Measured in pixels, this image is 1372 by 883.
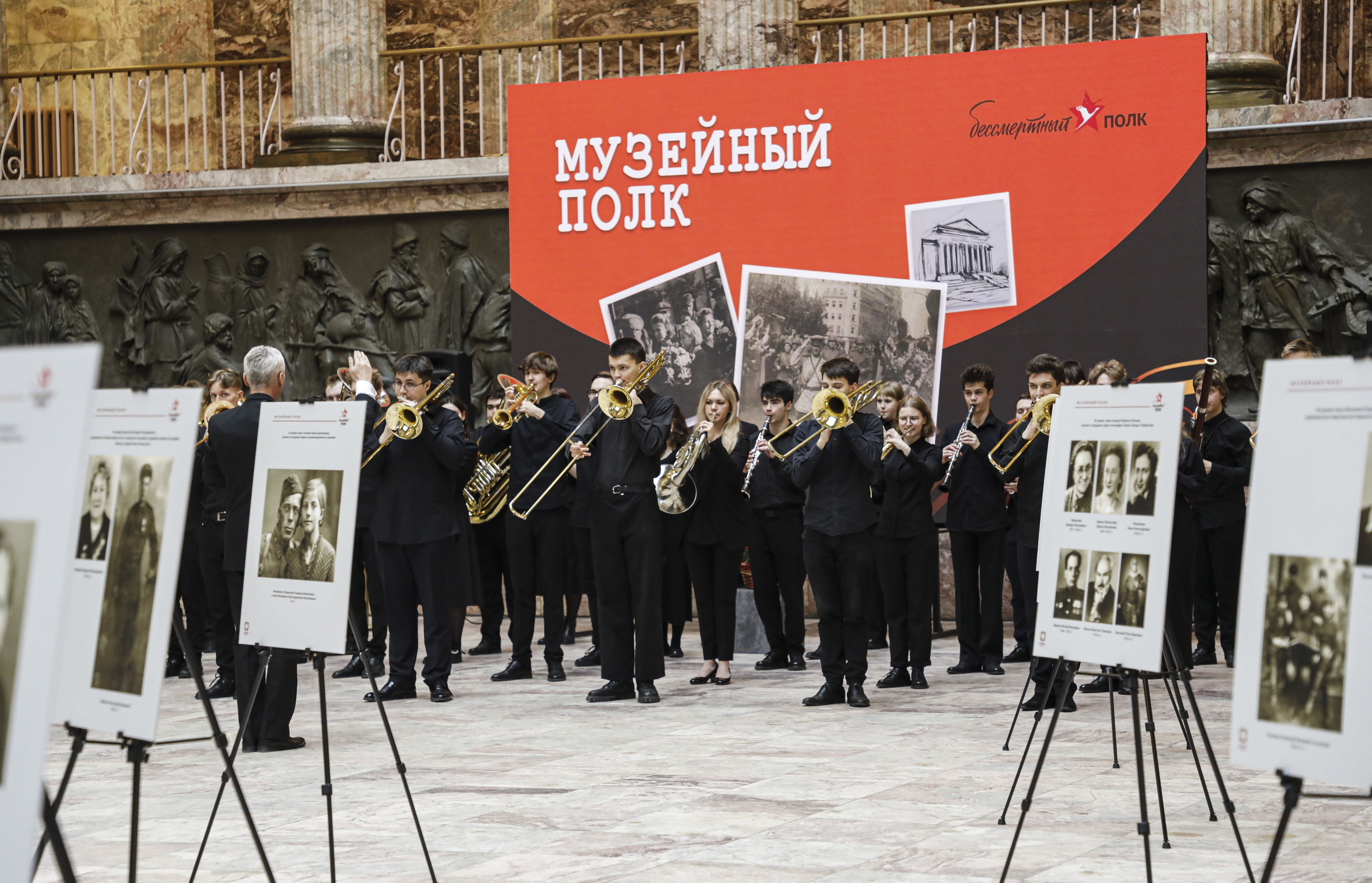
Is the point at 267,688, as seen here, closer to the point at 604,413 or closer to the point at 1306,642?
the point at 604,413

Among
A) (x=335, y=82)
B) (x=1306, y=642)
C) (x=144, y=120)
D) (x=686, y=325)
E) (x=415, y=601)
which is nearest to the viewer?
(x=1306, y=642)

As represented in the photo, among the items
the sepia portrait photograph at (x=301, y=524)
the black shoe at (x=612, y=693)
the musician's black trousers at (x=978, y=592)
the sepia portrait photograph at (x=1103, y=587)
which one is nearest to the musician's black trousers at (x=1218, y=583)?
the musician's black trousers at (x=978, y=592)

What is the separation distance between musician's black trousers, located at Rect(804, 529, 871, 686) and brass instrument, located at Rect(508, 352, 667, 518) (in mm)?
1186

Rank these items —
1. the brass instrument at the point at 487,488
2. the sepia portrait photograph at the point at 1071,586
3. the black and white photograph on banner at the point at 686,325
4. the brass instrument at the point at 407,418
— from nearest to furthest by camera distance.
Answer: the sepia portrait photograph at the point at 1071,586, the brass instrument at the point at 407,418, the brass instrument at the point at 487,488, the black and white photograph on banner at the point at 686,325

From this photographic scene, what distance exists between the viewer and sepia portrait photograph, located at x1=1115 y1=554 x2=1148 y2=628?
179 inches

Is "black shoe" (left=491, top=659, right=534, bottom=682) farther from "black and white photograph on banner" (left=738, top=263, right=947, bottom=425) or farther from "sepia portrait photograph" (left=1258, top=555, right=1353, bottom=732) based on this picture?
"sepia portrait photograph" (left=1258, top=555, right=1353, bottom=732)

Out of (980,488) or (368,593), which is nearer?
(980,488)

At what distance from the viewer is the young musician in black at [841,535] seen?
8.20 meters

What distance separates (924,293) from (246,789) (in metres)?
6.72

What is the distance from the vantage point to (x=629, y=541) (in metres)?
8.52

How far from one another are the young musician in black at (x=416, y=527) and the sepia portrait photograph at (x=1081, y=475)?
439 cm

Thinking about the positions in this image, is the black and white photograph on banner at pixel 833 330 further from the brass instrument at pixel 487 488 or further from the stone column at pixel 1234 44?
the stone column at pixel 1234 44

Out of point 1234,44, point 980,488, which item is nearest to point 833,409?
point 980,488

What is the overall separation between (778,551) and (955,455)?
4.06 ft
